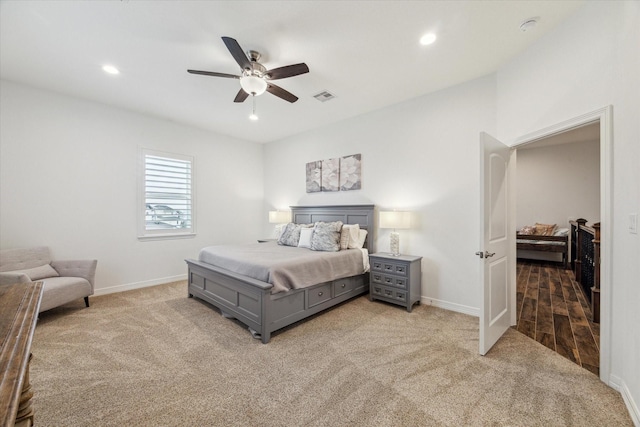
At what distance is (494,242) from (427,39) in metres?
2.07

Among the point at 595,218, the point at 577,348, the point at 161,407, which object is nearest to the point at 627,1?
the point at 577,348

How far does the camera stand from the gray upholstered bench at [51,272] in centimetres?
298

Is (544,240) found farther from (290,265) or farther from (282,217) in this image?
(290,265)

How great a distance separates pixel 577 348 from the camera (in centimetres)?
238

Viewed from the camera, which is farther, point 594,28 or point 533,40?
point 533,40

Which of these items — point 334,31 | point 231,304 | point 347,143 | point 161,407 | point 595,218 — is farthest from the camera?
point 595,218

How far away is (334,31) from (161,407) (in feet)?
10.7

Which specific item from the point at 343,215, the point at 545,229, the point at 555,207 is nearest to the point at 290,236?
the point at 343,215

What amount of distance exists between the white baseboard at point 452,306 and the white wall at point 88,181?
414 cm

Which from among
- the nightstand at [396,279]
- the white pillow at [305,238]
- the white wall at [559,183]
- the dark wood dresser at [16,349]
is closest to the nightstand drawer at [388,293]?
the nightstand at [396,279]

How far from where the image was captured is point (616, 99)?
5.96 feet

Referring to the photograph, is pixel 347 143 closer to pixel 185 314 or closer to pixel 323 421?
pixel 185 314

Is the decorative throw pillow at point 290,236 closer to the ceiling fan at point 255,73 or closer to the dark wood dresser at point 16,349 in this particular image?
the ceiling fan at point 255,73

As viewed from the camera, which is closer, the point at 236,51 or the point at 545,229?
the point at 236,51
